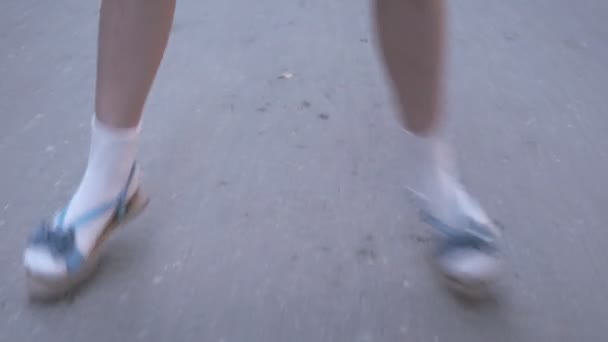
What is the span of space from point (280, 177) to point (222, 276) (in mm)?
324

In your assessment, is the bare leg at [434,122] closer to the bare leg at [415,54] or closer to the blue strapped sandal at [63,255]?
the bare leg at [415,54]

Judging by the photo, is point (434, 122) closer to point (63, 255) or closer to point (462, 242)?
point (462, 242)

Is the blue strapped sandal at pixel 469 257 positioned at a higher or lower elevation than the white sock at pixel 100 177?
lower

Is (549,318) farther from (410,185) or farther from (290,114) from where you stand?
(290,114)

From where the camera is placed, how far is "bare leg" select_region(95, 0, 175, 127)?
94 cm

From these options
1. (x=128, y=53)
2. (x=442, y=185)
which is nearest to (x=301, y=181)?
(x=442, y=185)

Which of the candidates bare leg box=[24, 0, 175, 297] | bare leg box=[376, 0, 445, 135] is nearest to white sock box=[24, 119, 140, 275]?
bare leg box=[24, 0, 175, 297]

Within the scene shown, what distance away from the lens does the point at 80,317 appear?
37.4 inches

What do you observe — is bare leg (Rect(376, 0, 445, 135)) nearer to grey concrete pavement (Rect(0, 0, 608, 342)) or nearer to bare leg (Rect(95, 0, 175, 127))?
grey concrete pavement (Rect(0, 0, 608, 342))

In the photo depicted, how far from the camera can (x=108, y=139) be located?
100 centimetres

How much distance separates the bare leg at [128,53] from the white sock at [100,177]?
0.8 inches

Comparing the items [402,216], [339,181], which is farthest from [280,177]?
[402,216]

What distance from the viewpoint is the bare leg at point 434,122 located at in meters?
0.98

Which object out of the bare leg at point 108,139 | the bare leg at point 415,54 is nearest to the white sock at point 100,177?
the bare leg at point 108,139
